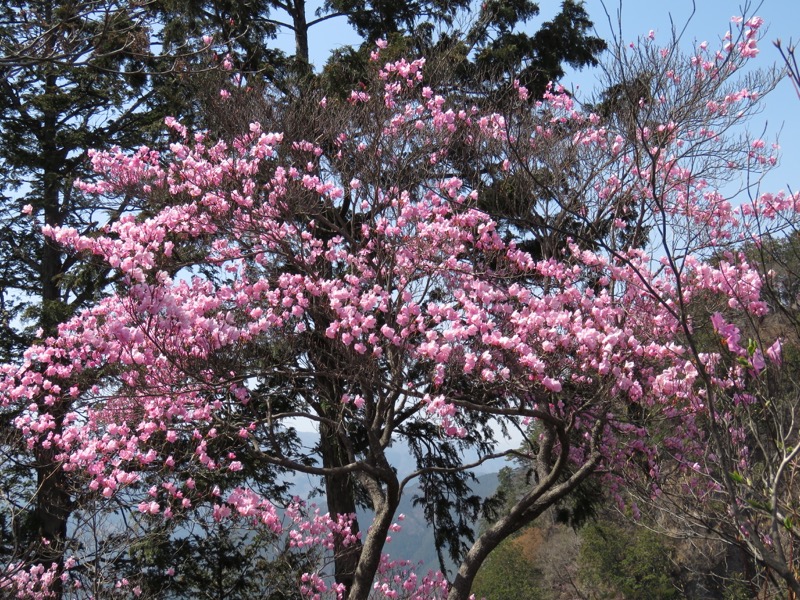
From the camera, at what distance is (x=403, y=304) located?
20.1 feet

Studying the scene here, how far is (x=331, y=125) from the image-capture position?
7.24 meters

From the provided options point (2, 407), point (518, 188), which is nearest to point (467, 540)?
point (518, 188)

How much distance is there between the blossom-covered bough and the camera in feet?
18.1

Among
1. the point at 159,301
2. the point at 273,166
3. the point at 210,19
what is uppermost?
the point at 210,19

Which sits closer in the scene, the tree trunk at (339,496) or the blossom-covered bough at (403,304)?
the blossom-covered bough at (403,304)

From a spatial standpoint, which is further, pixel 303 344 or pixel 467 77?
pixel 467 77

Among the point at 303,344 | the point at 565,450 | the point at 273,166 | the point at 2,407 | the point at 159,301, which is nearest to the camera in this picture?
the point at 159,301

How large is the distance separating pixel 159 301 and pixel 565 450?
12.0 ft

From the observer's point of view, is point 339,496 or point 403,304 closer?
point 403,304

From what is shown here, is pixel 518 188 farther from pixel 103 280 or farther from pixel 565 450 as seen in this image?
pixel 103 280

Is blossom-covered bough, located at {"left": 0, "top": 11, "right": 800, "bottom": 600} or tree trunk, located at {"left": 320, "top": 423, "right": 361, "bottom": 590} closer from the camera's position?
blossom-covered bough, located at {"left": 0, "top": 11, "right": 800, "bottom": 600}

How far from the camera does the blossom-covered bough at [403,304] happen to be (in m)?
5.52

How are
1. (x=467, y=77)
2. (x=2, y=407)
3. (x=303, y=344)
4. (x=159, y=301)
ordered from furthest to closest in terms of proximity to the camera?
(x=467, y=77) → (x=2, y=407) → (x=303, y=344) → (x=159, y=301)

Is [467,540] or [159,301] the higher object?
[159,301]
